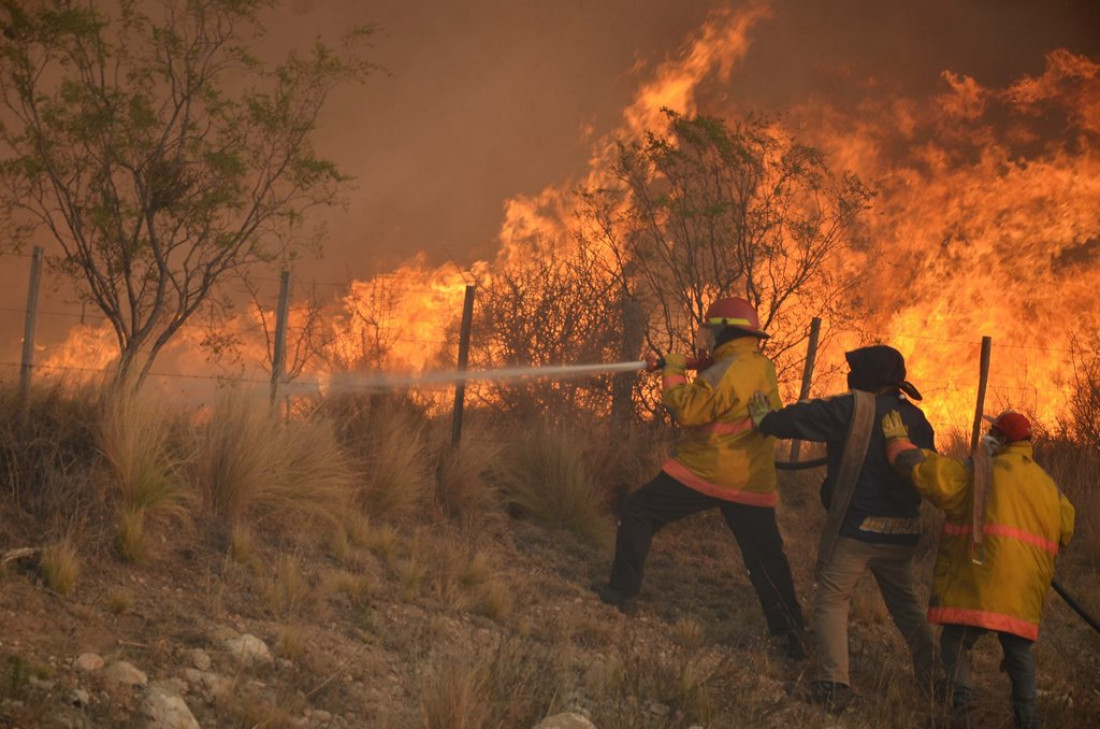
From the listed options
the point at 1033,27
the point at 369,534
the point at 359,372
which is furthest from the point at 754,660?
the point at 1033,27

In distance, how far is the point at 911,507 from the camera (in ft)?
18.9

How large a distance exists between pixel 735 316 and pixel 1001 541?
2077mm

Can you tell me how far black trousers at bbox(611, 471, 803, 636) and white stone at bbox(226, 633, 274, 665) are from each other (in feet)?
7.71

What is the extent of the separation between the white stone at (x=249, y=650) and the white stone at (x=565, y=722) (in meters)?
1.33

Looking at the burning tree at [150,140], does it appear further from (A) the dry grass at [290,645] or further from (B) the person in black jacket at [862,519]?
(B) the person in black jacket at [862,519]

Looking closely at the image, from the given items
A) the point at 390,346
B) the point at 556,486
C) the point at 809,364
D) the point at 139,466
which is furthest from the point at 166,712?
the point at 809,364

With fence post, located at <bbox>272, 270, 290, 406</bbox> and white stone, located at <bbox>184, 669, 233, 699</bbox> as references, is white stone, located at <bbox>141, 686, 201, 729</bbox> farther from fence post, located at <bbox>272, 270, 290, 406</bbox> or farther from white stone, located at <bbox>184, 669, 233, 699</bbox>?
fence post, located at <bbox>272, 270, 290, 406</bbox>

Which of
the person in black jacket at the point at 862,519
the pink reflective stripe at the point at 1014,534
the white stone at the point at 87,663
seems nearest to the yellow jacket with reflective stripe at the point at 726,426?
the person in black jacket at the point at 862,519

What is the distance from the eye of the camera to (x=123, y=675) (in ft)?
14.9

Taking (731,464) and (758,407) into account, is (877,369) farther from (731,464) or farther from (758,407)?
(731,464)

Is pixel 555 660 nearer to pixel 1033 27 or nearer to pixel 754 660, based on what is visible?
pixel 754 660

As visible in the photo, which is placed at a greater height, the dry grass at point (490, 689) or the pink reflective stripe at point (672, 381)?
the pink reflective stripe at point (672, 381)

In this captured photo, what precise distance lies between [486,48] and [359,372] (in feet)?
52.3

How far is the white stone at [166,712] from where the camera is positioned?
4203 mm
